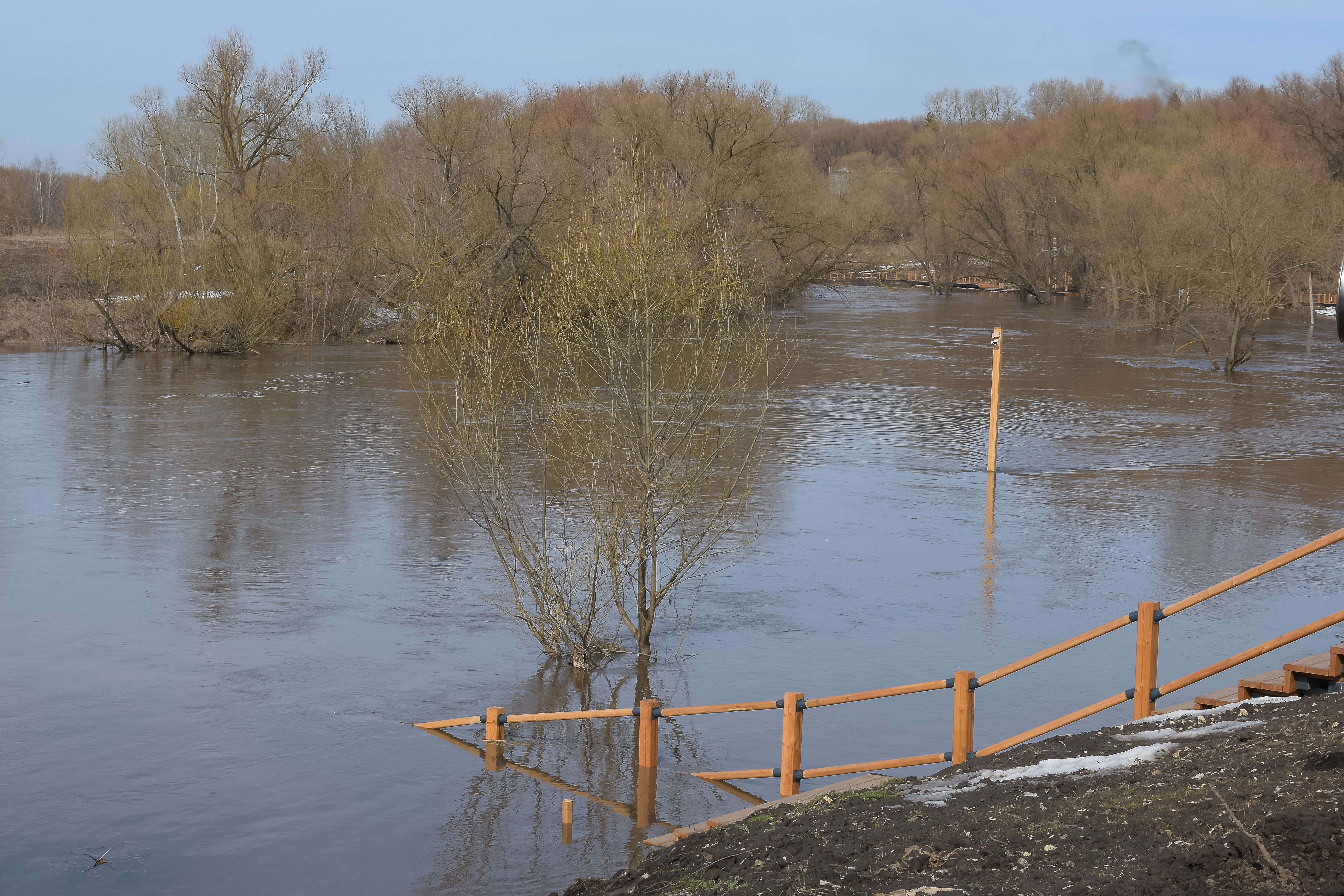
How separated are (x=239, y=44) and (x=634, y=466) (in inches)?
1709

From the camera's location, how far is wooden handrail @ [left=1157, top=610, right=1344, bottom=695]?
7520mm

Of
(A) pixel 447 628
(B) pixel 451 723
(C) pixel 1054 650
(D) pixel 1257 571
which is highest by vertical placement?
(D) pixel 1257 571

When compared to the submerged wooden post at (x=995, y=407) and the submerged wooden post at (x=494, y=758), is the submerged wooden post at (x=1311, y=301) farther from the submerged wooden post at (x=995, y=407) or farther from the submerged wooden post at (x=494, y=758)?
the submerged wooden post at (x=494, y=758)

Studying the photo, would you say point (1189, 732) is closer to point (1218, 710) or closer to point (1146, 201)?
point (1218, 710)

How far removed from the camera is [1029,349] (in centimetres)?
4722

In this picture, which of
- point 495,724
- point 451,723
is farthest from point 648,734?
point 451,723

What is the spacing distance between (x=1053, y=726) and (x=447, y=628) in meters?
6.93

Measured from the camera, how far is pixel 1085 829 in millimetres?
5887

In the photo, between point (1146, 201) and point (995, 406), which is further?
point (1146, 201)

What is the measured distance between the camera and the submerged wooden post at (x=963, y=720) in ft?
25.9

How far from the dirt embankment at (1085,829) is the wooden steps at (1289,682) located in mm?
735

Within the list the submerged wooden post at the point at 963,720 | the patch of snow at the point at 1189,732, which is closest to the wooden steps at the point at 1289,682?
the patch of snow at the point at 1189,732

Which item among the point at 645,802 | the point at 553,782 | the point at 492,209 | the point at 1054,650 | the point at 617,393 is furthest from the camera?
the point at 492,209

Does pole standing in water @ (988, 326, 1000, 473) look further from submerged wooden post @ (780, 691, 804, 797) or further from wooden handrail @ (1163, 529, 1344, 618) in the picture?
submerged wooden post @ (780, 691, 804, 797)
